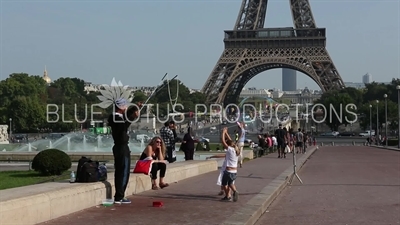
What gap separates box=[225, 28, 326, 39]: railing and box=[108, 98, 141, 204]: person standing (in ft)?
284

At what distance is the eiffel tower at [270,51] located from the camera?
92.3m

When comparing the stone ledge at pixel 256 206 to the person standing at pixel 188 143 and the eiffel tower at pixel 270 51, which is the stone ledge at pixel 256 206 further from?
the eiffel tower at pixel 270 51

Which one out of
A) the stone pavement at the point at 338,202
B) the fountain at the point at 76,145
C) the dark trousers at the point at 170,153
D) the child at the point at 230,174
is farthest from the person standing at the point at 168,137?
the fountain at the point at 76,145

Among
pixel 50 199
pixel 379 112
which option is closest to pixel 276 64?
pixel 379 112

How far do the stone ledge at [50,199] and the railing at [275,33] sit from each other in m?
85.5

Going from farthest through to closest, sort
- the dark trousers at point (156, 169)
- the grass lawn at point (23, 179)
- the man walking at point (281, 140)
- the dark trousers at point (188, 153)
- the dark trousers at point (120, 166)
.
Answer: the man walking at point (281, 140)
the dark trousers at point (188, 153)
the grass lawn at point (23, 179)
the dark trousers at point (156, 169)
the dark trousers at point (120, 166)

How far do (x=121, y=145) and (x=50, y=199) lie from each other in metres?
1.89

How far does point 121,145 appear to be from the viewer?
10078 mm

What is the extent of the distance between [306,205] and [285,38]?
8538cm

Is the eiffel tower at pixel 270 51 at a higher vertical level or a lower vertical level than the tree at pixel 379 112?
higher

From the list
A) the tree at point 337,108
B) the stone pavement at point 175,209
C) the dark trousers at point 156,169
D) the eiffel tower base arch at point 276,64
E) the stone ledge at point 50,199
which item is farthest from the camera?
the tree at point 337,108

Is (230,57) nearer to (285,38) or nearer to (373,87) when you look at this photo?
(285,38)

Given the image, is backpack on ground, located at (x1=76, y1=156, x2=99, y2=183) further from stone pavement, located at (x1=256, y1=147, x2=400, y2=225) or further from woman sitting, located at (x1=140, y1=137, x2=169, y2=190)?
stone pavement, located at (x1=256, y1=147, x2=400, y2=225)

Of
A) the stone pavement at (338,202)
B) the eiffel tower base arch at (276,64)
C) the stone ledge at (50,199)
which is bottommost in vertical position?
the stone pavement at (338,202)
